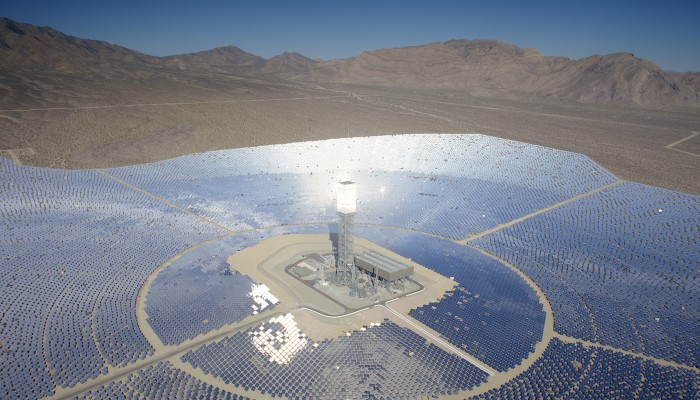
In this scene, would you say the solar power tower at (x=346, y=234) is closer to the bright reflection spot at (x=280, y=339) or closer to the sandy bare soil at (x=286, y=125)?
the bright reflection spot at (x=280, y=339)

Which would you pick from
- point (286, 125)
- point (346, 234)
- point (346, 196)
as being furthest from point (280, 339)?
point (286, 125)

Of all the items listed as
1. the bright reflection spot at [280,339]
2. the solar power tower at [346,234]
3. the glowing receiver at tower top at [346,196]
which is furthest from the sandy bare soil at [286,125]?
the bright reflection spot at [280,339]

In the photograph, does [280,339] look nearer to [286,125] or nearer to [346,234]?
[346,234]

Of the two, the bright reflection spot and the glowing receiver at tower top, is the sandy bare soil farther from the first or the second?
the bright reflection spot

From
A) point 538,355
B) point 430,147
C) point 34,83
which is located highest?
point 34,83

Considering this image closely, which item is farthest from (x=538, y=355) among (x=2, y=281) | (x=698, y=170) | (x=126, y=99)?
(x=126, y=99)

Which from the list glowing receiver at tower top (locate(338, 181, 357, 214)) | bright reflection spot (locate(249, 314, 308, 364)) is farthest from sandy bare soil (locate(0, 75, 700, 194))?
bright reflection spot (locate(249, 314, 308, 364))

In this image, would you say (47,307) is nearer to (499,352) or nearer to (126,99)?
(499,352)
